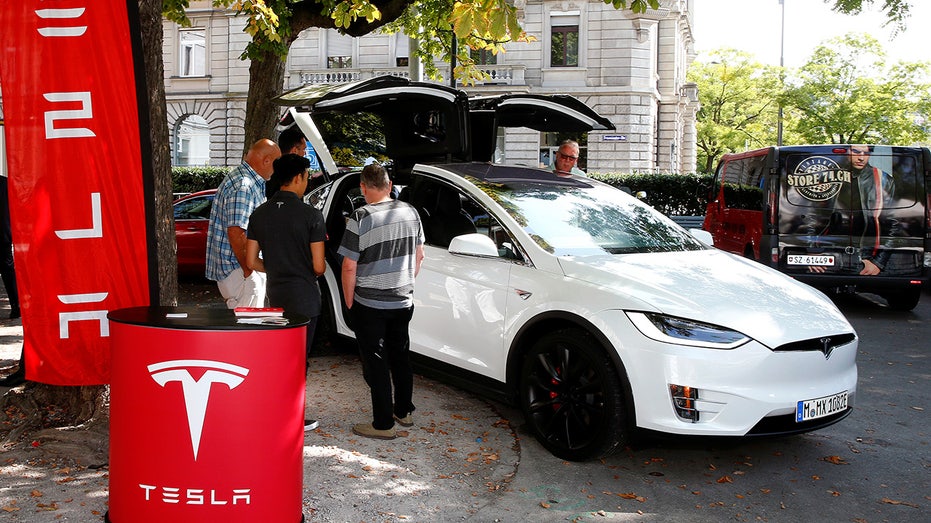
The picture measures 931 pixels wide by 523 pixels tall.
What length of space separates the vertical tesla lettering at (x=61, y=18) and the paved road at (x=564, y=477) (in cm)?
233

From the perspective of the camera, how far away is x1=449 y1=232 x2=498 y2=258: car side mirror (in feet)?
18.1

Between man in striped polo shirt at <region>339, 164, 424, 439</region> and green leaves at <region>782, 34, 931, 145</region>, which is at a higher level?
green leaves at <region>782, 34, 931, 145</region>

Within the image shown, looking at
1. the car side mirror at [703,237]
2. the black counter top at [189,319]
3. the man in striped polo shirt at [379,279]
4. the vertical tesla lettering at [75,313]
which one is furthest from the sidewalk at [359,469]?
the car side mirror at [703,237]

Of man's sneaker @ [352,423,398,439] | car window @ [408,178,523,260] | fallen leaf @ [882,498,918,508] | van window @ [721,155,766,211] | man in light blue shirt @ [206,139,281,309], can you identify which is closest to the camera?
fallen leaf @ [882,498,918,508]

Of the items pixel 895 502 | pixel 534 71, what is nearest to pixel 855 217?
pixel 895 502

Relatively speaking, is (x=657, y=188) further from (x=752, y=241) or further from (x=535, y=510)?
(x=535, y=510)

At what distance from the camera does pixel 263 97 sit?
1157cm

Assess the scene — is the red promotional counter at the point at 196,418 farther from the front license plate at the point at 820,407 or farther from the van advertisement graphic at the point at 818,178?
the van advertisement graphic at the point at 818,178

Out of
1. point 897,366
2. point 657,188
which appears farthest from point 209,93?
point 897,366

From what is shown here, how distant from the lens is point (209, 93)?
41875 mm

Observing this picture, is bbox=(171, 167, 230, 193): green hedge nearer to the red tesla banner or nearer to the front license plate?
the red tesla banner

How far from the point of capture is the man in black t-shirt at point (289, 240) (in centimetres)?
527

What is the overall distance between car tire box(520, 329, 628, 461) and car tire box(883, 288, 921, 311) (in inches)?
321

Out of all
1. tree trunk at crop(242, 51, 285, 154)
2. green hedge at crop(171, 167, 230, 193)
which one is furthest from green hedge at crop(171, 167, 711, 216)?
tree trunk at crop(242, 51, 285, 154)
